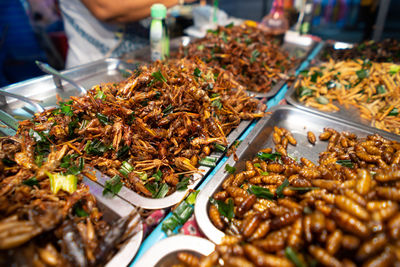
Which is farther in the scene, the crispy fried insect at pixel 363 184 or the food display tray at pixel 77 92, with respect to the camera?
the food display tray at pixel 77 92

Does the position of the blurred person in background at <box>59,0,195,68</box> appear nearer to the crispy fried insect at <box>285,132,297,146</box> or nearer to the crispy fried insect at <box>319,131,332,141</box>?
the crispy fried insect at <box>285,132,297,146</box>

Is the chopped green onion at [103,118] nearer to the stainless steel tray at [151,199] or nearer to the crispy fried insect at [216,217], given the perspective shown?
the stainless steel tray at [151,199]

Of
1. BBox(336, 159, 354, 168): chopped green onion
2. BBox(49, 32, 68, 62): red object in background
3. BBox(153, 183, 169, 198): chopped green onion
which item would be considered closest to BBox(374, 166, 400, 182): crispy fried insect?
BBox(336, 159, 354, 168): chopped green onion

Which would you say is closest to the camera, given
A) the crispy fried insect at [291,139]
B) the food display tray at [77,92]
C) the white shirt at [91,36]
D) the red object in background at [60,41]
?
the food display tray at [77,92]

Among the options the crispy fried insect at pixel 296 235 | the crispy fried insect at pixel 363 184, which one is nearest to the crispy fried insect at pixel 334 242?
the crispy fried insect at pixel 296 235

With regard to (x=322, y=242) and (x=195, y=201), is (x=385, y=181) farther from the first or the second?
(x=195, y=201)

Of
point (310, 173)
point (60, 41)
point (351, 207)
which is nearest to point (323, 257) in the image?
point (351, 207)
